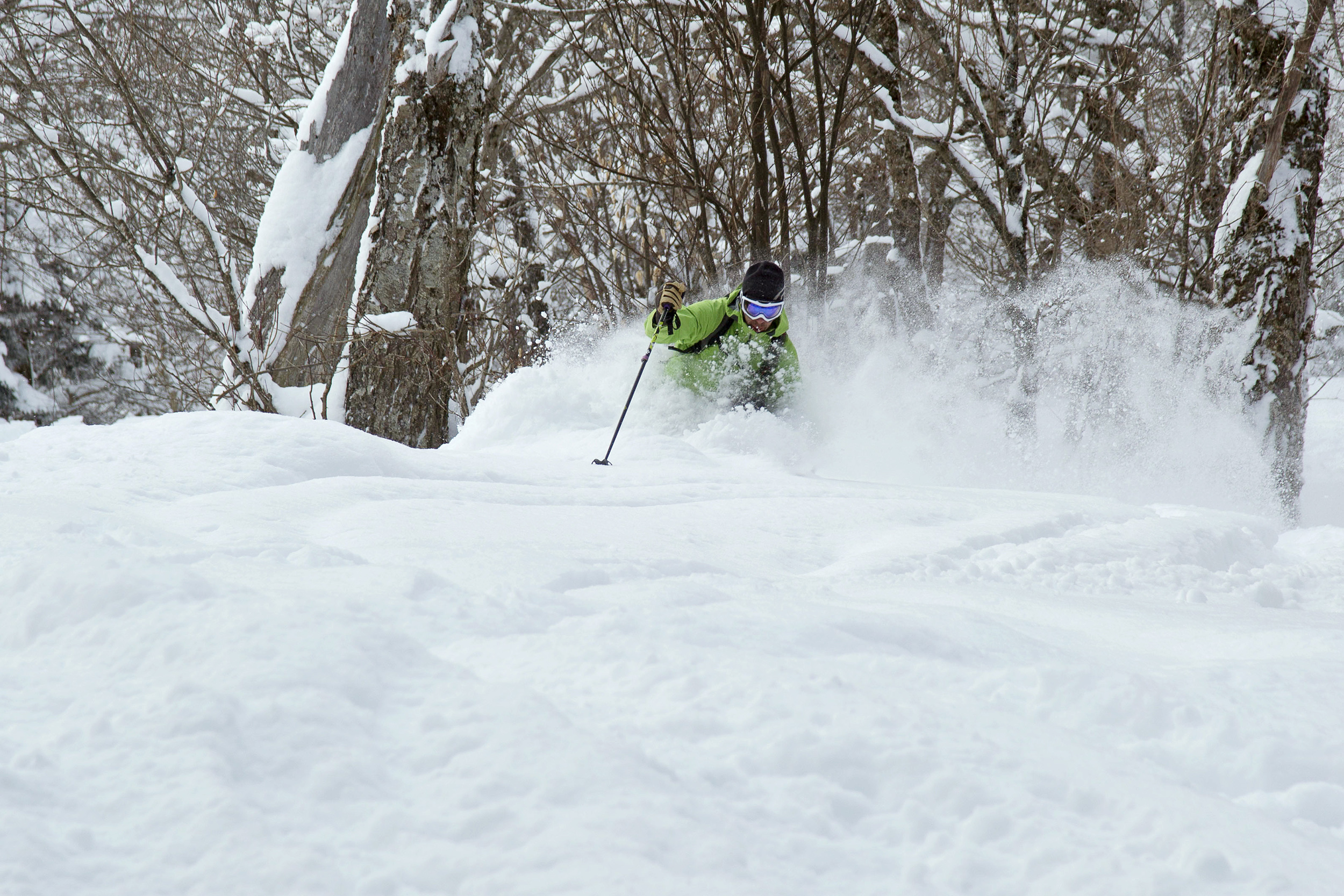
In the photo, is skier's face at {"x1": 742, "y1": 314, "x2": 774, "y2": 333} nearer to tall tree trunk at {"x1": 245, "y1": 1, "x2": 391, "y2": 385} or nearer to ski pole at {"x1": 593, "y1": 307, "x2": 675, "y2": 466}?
ski pole at {"x1": 593, "y1": 307, "x2": 675, "y2": 466}

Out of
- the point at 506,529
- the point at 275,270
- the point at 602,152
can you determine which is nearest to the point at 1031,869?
the point at 506,529

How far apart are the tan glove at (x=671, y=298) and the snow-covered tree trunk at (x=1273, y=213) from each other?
379cm

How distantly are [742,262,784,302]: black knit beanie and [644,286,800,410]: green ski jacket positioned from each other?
215 mm

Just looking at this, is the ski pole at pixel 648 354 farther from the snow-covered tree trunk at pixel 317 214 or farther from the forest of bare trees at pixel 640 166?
the snow-covered tree trunk at pixel 317 214

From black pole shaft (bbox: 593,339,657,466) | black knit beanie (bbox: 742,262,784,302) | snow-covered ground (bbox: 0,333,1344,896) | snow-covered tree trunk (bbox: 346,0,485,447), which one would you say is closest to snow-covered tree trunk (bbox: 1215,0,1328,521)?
black knit beanie (bbox: 742,262,784,302)

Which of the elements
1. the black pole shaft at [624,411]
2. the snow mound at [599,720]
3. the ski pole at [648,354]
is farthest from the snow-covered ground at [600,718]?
the ski pole at [648,354]

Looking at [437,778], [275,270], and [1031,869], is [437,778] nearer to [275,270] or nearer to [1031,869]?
[1031,869]

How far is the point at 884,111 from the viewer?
7766 millimetres

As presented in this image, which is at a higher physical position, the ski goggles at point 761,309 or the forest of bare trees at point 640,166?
the forest of bare trees at point 640,166

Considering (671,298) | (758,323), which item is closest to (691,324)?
(671,298)

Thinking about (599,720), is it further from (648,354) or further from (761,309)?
(761,309)

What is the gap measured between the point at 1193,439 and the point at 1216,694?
560cm

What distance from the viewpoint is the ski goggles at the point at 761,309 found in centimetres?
583

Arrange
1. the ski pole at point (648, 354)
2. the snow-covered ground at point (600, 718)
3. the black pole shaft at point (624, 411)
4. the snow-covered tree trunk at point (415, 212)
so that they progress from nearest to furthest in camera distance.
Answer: the snow-covered ground at point (600, 718) < the black pole shaft at point (624, 411) < the ski pole at point (648, 354) < the snow-covered tree trunk at point (415, 212)
